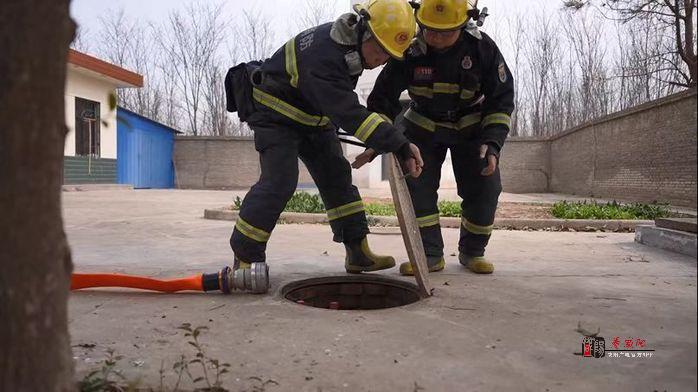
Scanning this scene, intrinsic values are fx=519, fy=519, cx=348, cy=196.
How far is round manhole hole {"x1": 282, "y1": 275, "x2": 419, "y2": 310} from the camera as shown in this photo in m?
3.16

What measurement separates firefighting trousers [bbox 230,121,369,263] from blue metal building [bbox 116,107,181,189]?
49.3 ft

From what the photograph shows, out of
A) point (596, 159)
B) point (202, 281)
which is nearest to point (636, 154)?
point (596, 159)

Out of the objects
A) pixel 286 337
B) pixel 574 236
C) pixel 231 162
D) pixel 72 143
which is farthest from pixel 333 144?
pixel 231 162

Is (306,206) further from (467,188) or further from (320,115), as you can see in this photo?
(320,115)

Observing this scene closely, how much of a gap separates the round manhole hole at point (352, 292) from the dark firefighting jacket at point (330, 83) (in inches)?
37.5

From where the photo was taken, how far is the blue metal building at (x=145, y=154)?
58.2 ft

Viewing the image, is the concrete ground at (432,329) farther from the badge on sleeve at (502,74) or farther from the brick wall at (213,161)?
the brick wall at (213,161)

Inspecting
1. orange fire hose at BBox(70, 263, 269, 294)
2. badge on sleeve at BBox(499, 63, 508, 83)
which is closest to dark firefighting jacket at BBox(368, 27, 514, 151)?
badge on sleeve at BBox(499, 63, 508, 83)

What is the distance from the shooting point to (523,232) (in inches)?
241

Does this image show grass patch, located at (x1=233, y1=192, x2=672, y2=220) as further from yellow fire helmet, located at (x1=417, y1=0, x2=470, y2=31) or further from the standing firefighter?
yellow fire helmet, located at (x1=417, y1=0, x2=470, y2=31)

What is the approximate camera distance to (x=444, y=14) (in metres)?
3.04

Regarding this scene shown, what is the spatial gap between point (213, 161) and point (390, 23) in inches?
773

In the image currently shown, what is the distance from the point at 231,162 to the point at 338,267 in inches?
729

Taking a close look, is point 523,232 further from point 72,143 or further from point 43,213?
point 72,143
